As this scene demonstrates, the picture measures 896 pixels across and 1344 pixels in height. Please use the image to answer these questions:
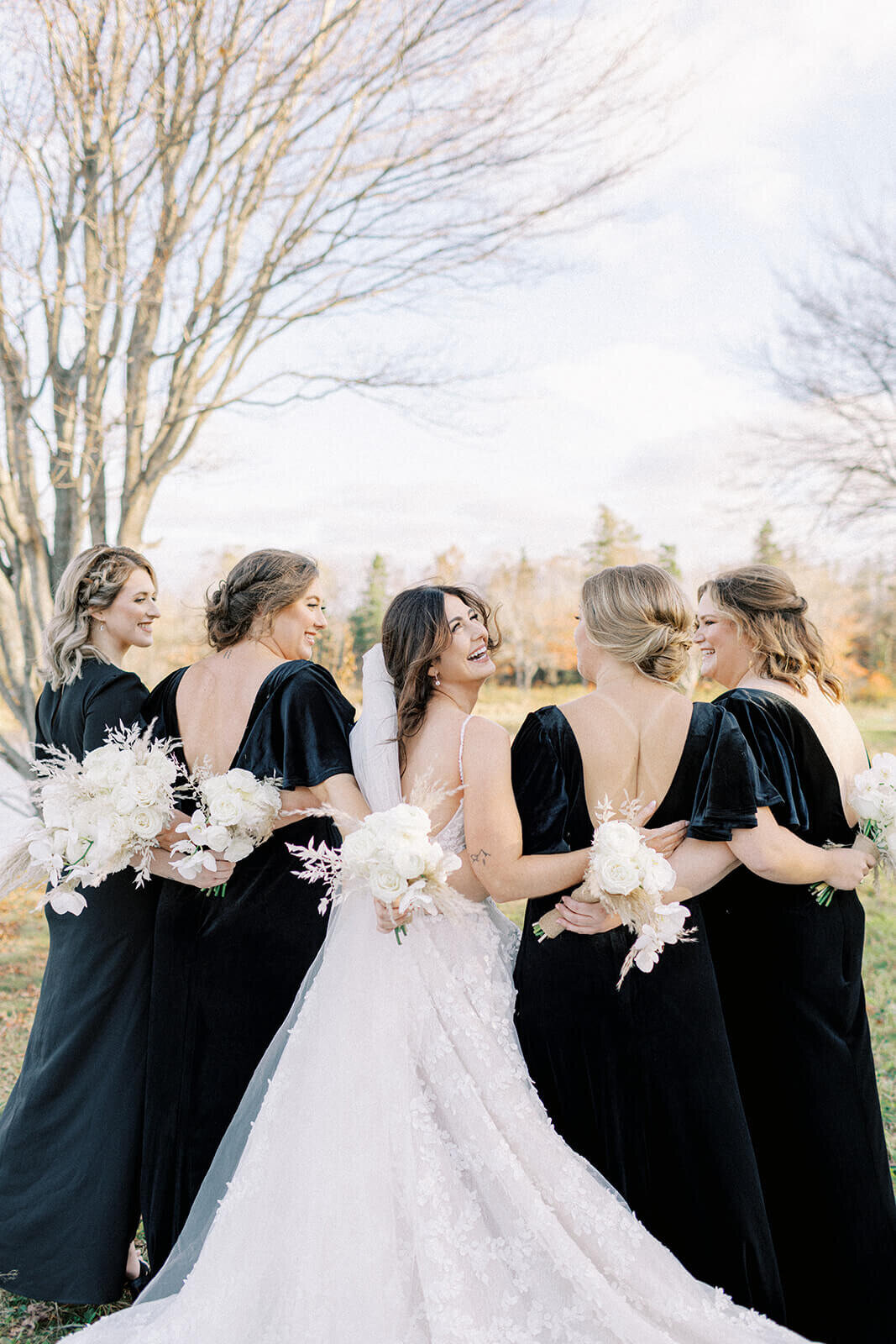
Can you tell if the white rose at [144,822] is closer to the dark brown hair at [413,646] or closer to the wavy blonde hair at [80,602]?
the dark brown hair at [413,646]

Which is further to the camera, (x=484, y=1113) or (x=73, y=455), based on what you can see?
(x=73, y=455)

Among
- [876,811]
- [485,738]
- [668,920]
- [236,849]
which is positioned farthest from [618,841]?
[236,849]

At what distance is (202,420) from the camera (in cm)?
639

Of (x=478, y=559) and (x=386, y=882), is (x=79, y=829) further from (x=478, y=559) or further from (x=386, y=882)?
(x=478, y=559)

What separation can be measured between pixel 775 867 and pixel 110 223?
525 centimetres

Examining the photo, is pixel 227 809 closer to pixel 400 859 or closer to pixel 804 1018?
pixel 400 859

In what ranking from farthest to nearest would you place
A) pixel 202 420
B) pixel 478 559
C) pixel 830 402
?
pixel 478 559 < pixel 830 402 < pixel 202 420

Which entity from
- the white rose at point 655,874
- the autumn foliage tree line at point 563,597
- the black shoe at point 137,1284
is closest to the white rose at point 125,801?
the white rose at point 655,874

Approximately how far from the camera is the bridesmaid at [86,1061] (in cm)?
341

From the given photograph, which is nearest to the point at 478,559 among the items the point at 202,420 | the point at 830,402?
the point at 830,402

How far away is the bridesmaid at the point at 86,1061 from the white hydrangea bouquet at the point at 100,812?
0.31m

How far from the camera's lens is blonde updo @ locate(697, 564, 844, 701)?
3.16m

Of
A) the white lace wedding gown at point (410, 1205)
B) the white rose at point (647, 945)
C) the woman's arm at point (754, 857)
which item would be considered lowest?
the white lace wedding gown at point (410, 1205)

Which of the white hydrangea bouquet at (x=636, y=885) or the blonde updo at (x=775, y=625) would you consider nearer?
the white hydrangea bouquet at (x=636, y=885)
